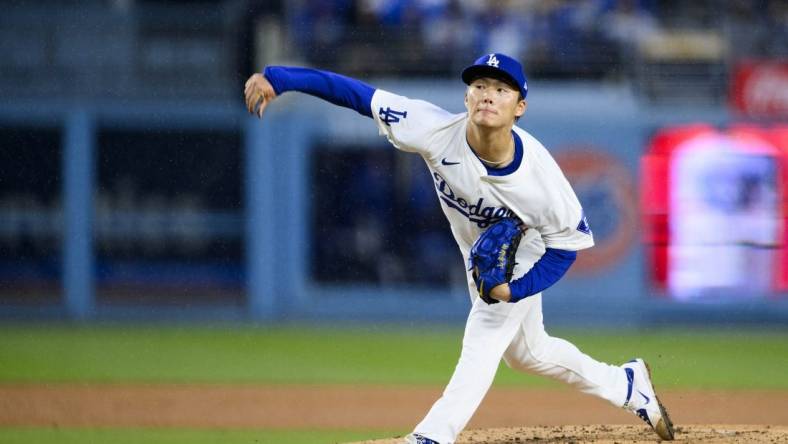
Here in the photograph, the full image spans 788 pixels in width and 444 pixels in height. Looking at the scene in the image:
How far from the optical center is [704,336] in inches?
545

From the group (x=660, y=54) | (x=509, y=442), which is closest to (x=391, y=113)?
(x=509, y=442)

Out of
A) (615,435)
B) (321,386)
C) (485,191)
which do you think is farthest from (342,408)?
(485,191)

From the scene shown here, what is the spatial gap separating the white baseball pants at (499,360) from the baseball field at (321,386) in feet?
1.59

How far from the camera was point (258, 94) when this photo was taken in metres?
5.07

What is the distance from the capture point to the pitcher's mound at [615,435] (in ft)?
20.6

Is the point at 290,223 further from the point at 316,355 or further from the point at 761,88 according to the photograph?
the point at 761,88

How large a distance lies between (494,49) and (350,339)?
429 cm

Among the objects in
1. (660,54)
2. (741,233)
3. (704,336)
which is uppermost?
(660,54)

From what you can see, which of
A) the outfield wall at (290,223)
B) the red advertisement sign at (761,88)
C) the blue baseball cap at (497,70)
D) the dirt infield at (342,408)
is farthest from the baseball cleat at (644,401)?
the red advertisement sign at (761,88)

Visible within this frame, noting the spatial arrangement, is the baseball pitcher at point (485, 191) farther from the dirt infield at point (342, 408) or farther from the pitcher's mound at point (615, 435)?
the dirt infield at point (342, 408)

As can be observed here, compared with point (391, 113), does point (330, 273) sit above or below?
below

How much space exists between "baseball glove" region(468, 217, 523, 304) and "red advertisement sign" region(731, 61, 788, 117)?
10204 millimetres

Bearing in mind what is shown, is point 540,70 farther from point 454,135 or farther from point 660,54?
point 454,135

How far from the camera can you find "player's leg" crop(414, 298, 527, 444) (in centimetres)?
538
